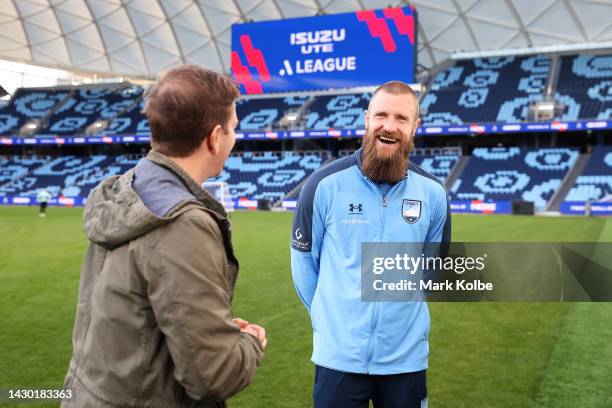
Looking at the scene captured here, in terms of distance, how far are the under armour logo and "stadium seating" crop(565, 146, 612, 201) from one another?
33.0 metres

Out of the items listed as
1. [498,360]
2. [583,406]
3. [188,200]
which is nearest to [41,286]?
[498,360]

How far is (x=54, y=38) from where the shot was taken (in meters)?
43.9

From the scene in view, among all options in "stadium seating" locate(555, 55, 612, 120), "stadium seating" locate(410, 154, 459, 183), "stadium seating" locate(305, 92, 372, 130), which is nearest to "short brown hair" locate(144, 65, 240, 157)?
"stadium seating" locate(410, 154, 459, 183)

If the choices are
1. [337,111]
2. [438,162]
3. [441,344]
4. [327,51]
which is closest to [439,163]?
[438,162]

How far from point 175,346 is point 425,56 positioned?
4393 centimetres

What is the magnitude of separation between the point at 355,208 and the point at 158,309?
1545 millimetres

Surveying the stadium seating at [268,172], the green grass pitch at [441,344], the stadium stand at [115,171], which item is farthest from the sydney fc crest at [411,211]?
the stadium stand at [115,171]

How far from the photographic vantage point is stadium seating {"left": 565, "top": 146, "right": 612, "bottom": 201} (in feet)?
106

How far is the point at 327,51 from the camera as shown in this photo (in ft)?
97.2

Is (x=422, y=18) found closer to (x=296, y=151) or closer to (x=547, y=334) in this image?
(x=296, y=151)

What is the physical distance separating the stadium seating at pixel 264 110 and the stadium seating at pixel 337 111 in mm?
1991

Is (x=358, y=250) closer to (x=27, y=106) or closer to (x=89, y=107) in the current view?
(x=89, y=107)

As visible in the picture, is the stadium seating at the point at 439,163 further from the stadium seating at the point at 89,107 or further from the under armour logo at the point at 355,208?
the under armour logo at the point at 355,208

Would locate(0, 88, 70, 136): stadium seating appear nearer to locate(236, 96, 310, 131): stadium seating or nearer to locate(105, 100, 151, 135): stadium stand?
locate(105, 100, 151, 135): stadium stand
